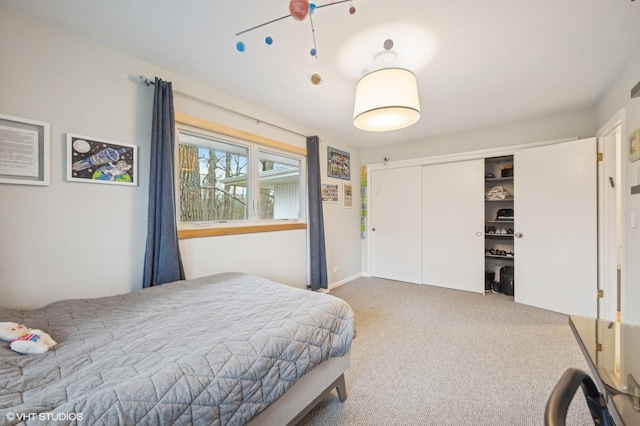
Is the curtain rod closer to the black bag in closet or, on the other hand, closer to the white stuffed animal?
the white stuffed animal

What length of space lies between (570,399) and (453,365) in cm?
158

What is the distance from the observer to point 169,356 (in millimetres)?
1001

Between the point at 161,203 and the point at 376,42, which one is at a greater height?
the point at 376,42

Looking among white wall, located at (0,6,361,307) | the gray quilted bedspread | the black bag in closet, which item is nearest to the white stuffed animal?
the gray quilted bedspread

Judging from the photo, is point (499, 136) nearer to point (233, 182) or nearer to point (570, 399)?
point (233, 182)

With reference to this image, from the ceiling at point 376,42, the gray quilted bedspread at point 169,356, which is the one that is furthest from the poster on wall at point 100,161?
the gray quilted bedspread at point 169,356

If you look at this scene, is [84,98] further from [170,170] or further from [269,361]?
[269,361]

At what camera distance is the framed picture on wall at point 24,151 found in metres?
1.49

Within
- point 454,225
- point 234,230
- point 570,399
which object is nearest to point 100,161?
point 234,230

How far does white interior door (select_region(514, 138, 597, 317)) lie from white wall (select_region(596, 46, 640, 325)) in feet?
2.35

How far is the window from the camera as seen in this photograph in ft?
7.97

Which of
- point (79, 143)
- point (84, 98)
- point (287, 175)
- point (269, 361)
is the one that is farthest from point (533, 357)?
point (84, 98)

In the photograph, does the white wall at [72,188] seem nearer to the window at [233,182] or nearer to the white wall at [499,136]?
the window at [233,182]

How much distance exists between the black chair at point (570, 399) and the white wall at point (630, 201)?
1.85m
